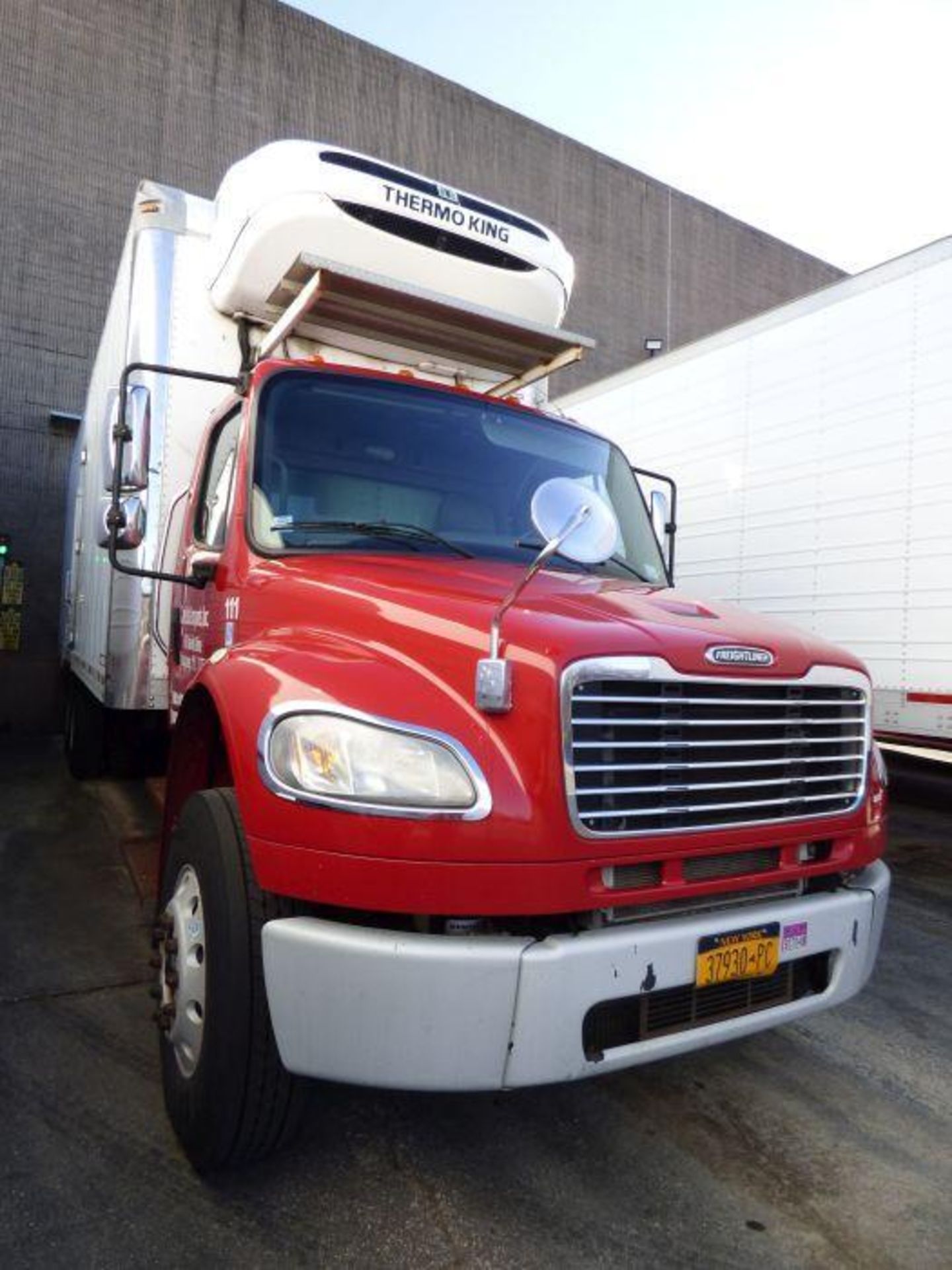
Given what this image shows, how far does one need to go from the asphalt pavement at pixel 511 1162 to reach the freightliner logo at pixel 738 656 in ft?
4.83

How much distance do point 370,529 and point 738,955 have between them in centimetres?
176

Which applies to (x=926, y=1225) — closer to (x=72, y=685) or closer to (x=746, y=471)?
(x=746, y=471)

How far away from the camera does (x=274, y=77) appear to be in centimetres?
1395

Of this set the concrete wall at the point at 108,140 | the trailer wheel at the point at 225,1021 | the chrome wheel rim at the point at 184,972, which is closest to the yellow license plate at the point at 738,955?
the trailer wheel at the point at 225,1021

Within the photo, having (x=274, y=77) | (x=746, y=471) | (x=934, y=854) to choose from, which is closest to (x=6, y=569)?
(x=274, y=77)

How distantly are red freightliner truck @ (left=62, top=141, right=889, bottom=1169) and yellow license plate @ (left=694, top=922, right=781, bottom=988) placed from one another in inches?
0.4

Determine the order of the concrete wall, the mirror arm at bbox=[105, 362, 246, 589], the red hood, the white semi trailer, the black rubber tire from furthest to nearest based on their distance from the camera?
1. the concrete wall
2. the black rubber tire
3. the white semi trailer
4. the mirror arm at bbox=[105, 362, 246, 589]
5. the red hood

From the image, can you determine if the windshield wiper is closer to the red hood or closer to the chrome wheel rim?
the red hood

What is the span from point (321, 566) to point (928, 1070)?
2.87 metres

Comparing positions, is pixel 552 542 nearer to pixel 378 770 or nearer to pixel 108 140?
pixel 378 770

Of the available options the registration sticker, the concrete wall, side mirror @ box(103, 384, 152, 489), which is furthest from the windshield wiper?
the concrete wall

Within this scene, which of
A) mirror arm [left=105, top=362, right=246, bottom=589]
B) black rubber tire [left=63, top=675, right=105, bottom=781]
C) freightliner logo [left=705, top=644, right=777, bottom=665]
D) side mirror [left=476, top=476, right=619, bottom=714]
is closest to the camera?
side mirror [left=476, top=476, right=619, bottom=714]

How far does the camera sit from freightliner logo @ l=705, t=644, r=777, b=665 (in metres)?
2.36

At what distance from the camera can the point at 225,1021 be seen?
2227 millimetres
